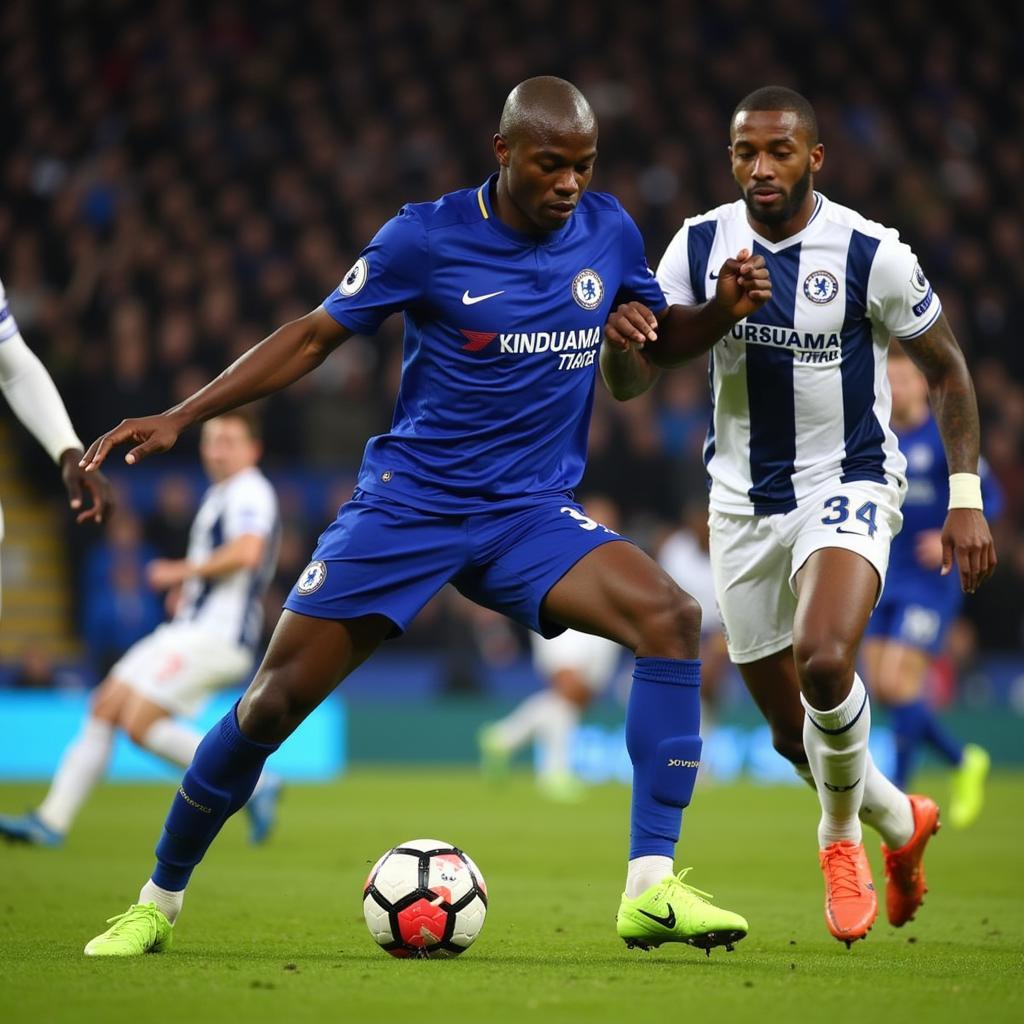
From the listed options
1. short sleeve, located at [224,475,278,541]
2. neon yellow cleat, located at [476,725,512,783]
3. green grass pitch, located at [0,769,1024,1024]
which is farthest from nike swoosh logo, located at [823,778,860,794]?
neon yellow cleat, located at [476,725,512,783]

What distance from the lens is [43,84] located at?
19.8 m

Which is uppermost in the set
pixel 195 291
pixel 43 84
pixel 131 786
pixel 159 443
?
pixel 43 84

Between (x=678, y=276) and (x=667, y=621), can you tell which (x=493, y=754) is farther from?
(x=667, y=621)

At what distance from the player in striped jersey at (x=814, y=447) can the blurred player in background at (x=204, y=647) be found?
14.0 ft

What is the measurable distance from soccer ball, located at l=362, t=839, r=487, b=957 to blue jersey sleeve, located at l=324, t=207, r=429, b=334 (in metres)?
1.61

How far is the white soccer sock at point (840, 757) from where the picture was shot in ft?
17.7

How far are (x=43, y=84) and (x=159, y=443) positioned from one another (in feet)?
53.3

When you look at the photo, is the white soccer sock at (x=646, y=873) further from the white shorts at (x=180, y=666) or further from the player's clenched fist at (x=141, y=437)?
the white shorts at (x=180, y=666)

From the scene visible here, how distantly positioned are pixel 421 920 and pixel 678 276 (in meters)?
2.31

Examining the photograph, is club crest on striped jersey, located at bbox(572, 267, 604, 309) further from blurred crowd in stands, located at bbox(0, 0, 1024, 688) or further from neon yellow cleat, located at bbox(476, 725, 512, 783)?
blurred crowd in stands, located at bbox(0, 0, 1024, 688)

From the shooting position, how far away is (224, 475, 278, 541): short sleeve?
380 inches

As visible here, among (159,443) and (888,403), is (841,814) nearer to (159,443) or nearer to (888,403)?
(888,403)

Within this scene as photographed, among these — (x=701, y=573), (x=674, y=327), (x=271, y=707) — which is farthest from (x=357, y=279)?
(x=701, y=573)

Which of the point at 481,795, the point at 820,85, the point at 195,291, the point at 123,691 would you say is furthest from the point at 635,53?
the point at 123,691
